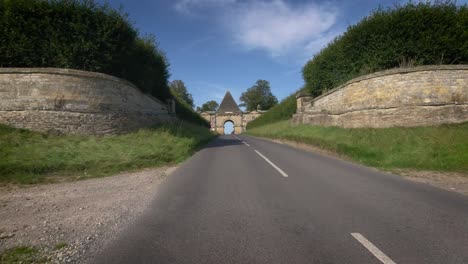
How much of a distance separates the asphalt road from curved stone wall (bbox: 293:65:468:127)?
742 centimetres

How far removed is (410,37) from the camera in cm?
1354

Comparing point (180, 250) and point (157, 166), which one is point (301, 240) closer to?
point (180, 250)

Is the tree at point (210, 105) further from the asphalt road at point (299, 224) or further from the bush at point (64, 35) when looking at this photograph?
the asphalt road at point (299, 224)

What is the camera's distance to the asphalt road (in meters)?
3.08

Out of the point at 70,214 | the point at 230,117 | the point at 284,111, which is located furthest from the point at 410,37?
the point at 230,117

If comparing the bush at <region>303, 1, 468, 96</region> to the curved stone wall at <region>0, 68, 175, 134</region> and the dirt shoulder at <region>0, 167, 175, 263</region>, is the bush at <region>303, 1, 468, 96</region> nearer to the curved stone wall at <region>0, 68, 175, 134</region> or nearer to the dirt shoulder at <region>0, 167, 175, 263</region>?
the dirt shoulder at <region>0, 167, 175, 263</region>

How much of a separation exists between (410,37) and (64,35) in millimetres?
18287

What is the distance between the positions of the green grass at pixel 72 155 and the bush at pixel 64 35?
403cm

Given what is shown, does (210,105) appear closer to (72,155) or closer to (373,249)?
(72,155)

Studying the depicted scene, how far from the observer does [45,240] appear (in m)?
3.56

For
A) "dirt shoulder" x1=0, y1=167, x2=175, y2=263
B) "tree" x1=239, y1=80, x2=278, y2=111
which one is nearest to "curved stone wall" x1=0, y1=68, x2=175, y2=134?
"dirt shoulder" x1=0, y1=167, x2=175, y2=263

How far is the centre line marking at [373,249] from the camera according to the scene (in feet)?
9.52

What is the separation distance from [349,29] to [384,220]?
16143mm

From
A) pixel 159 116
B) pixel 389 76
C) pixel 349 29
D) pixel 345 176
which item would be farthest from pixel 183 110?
pixel 345 176
